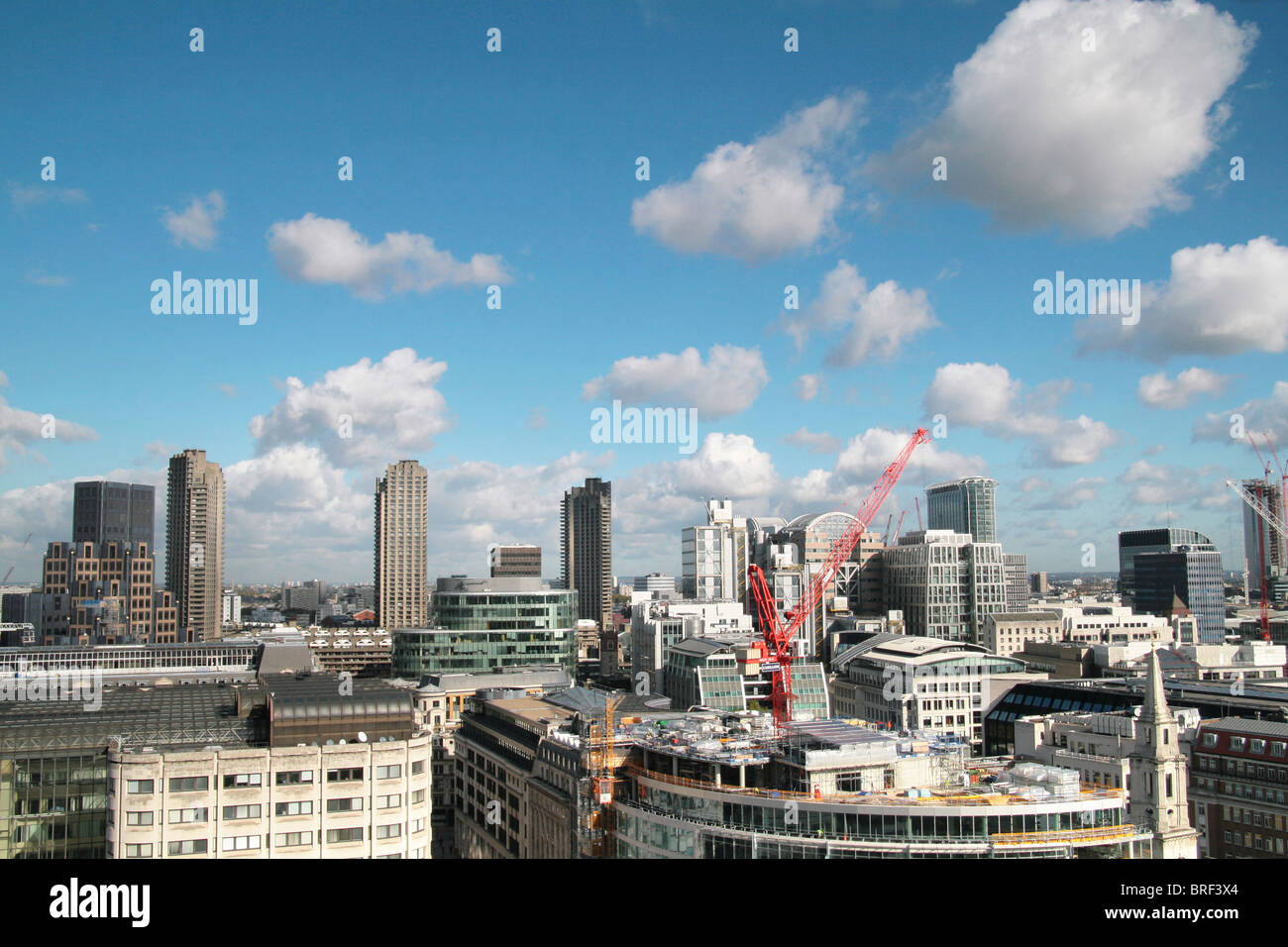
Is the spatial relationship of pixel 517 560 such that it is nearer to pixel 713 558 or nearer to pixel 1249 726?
pixel 713 558

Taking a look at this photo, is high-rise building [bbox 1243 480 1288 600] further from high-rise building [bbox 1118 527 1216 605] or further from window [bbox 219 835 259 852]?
window [bbox 219 835 259 852]

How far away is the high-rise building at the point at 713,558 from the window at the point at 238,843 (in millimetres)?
99544

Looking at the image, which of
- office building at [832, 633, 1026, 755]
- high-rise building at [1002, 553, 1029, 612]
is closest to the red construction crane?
office building at [832, 633, 1026, 755]

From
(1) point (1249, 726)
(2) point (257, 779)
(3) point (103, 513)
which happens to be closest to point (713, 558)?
(3) point (103, 513)

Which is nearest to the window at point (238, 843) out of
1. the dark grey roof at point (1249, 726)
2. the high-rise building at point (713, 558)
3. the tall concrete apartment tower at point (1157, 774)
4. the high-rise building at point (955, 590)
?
the tall concrete apartment tower at point (1157, 774)

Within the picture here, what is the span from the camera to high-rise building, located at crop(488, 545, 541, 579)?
165625 mm

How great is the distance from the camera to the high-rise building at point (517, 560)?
16562 centimetres

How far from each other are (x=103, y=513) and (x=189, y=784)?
118321 millimetres

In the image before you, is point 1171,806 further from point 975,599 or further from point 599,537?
point 599,537

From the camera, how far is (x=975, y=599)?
9281 cm

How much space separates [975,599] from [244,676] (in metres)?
64.0

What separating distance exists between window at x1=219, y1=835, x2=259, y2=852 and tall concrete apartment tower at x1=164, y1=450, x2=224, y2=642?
130 meters

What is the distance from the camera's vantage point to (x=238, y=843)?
23281 mm

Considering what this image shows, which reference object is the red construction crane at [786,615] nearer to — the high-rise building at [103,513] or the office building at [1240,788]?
the office building at [1240,788]
